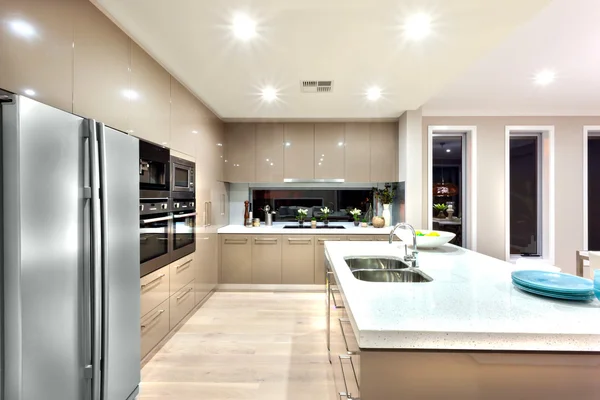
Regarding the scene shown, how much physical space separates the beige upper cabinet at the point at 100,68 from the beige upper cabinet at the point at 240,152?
2.26m

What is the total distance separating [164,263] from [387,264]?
184 cm

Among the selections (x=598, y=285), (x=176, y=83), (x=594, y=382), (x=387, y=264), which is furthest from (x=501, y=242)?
(x=176, y=83)

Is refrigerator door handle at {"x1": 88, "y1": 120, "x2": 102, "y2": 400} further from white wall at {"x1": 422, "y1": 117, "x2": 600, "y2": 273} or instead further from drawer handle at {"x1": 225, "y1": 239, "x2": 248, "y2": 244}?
white wall at {"x1": 422, "y1": 117, "x2": 600, "y2": 273}

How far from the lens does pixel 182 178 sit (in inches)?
111

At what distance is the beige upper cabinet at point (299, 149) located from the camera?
4234 mm

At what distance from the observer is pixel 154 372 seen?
214 centimetres

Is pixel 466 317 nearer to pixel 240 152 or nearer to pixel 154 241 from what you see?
pixel 154 241

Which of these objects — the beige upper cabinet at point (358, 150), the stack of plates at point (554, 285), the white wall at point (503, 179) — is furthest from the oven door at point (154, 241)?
the white wall at point (503, 179)

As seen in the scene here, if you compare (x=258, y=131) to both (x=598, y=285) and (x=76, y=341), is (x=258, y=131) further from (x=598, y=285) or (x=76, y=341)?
(x=598, y=285)

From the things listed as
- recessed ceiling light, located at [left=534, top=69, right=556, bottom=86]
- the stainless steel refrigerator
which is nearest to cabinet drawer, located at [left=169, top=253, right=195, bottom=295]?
the stainless steel refrigerator

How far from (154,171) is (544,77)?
13.2 feet

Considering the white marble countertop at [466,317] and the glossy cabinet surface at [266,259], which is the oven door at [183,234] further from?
the white marble countertop at [466,317]

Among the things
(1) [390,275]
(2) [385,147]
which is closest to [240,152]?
(2) [385,147]

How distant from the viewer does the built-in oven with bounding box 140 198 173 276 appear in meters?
2.09
